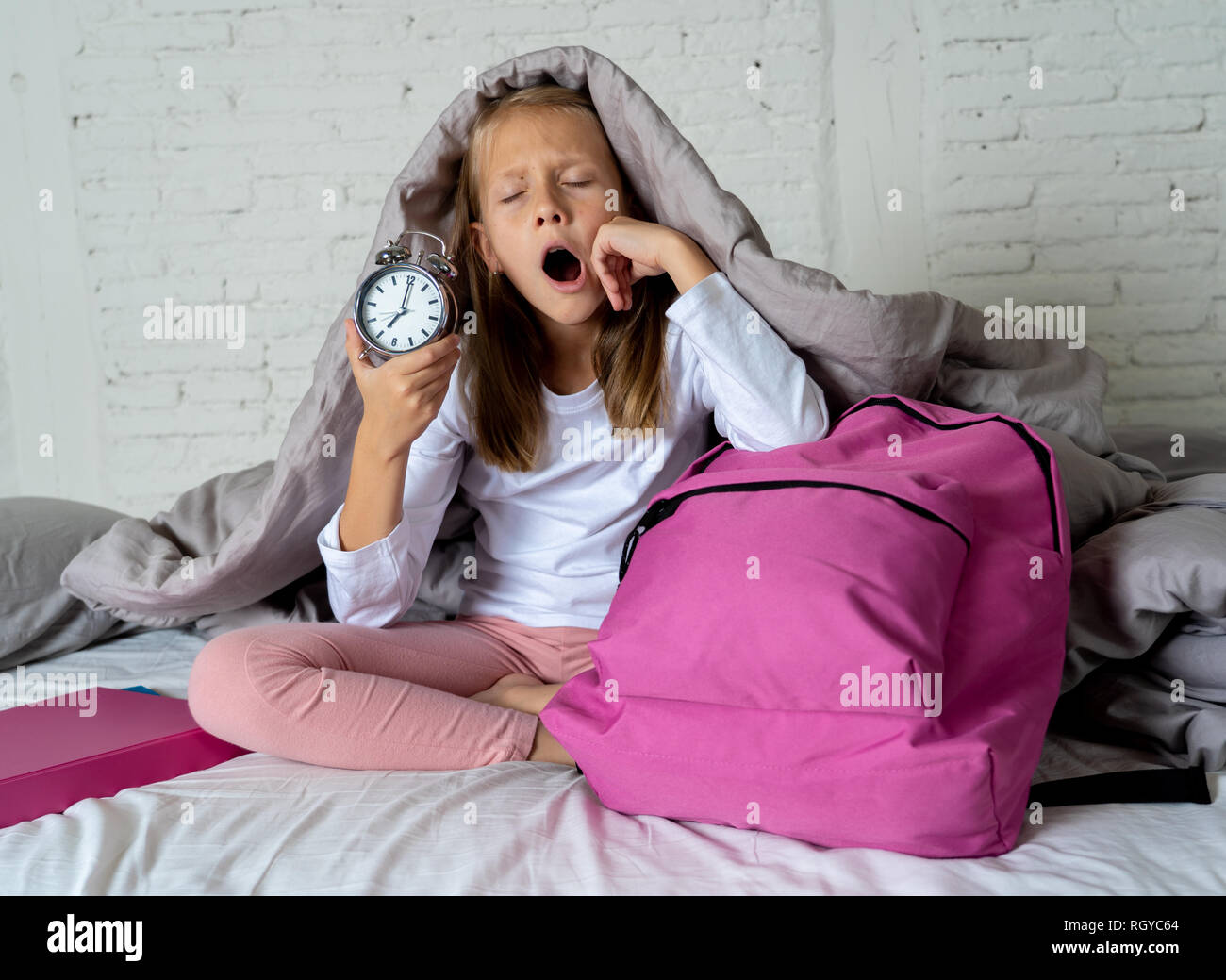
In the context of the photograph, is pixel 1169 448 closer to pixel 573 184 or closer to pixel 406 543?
pixel 573 184

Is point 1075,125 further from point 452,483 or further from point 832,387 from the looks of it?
point 452,483

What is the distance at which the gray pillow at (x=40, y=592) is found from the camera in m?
1.57

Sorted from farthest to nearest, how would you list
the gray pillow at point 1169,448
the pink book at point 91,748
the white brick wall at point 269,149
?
1. the white brick wall at point 269,149
2. the gray pillow at point 1169,448
3. the pink book at point 91,748

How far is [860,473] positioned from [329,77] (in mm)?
2037

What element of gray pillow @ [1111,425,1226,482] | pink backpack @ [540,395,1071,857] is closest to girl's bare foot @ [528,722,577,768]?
pink backpack @ [540,395,1071,857]

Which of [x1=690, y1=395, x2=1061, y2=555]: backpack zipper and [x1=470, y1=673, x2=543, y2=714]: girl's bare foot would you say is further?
[x1=470, y1=673, x2=543, y2=714]: girl's bare foot

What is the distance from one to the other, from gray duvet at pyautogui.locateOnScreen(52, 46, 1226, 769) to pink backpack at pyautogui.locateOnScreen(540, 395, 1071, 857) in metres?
0.18

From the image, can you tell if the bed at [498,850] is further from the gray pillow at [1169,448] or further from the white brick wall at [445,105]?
the white brick wall at [445,105]

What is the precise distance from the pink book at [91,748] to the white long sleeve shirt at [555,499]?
24 centimetres

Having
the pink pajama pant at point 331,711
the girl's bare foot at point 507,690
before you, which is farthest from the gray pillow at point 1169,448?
the pink pajama pant at point 331,711

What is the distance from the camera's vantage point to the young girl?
111 centimetres

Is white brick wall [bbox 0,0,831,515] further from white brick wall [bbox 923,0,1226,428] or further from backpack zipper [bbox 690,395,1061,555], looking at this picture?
backpack zipper [bbox 690,395,1061,555]

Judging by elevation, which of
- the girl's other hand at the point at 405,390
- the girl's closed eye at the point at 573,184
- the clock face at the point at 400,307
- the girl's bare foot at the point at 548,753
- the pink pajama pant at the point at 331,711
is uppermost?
the girl's closed eye at the point at 573,184

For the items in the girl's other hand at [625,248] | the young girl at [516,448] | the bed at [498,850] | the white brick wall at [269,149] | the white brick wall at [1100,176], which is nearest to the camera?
the bed at [498,850]
